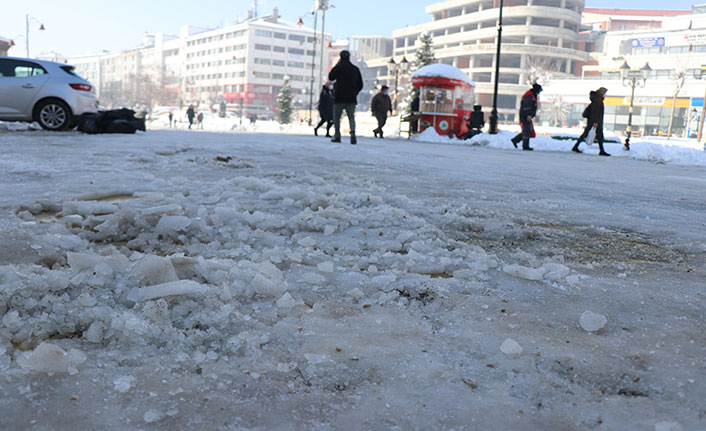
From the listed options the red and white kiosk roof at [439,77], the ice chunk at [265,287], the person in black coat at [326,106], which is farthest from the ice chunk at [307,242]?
the red and white kiosk roof at [439,77]

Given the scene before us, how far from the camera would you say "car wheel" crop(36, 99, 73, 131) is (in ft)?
38.5

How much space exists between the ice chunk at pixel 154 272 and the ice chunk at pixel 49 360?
54 cm

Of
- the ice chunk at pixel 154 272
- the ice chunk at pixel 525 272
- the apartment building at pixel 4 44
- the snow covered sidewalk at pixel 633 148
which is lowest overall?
the ice chunk at pixel 525 272

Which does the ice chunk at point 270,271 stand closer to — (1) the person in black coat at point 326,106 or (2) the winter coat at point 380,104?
(1) the person in black coat at point 326,106

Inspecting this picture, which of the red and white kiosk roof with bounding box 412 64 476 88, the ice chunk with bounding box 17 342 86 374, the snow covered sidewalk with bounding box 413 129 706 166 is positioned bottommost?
the ice chunk with bounding box 17 342 86 374

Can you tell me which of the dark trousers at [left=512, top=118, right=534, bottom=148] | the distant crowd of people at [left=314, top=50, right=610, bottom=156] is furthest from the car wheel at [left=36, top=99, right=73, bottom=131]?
the dark trousers at [left=512, top=118, right=534, bottom=148]

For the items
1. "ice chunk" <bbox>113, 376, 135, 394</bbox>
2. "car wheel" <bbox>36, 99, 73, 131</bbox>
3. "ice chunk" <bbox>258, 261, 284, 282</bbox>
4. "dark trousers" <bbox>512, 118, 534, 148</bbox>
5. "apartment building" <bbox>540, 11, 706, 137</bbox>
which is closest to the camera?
"ice chunk" <bbox>113, 376, 135, 394</bbox>

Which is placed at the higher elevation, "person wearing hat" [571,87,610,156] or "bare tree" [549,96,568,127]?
"bare tree" [549,96,568,127]

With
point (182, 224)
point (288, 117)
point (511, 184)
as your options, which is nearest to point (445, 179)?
point (511, 184)

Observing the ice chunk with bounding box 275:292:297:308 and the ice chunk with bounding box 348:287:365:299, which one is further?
the ice chunk with bounding box 348:287:365:299

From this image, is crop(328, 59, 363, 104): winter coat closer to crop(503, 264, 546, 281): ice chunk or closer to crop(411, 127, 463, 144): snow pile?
crop(411, 127, 463, 144): snow pile

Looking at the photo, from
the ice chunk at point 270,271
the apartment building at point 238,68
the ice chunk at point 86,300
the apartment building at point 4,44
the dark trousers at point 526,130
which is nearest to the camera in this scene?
the ice chunk at point 86,300

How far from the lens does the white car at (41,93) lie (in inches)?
452

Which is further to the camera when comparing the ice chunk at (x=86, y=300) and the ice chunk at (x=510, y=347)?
the ice chunk at (x=86, y=300)
